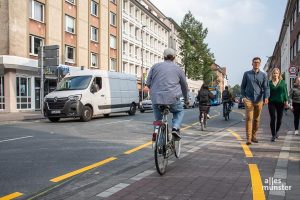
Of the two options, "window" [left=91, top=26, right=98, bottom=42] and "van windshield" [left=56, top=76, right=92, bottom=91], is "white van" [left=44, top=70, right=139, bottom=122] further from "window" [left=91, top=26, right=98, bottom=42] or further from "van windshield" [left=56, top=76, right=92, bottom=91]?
"window" [left=91, top=26, right=98, bottom=42]

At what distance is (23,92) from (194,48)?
41308mm

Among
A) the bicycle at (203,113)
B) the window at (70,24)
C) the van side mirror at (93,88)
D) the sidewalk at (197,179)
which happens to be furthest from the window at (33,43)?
the sidewalk at (197,179)

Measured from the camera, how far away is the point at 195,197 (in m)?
4.16

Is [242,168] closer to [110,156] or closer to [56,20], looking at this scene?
[110,156]

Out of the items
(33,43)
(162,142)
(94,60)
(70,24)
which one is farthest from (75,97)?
(94,60)

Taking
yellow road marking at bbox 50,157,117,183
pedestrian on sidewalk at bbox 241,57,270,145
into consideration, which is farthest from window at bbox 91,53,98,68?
yellow road marking at bbox 50,157,117,183

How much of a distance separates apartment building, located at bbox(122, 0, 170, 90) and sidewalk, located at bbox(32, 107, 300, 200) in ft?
134

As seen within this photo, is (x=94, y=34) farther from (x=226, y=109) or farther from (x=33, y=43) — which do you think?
(x=226, y=109)

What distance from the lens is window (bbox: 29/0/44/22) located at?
2889 centimetres

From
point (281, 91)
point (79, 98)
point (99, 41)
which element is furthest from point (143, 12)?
point (281, 91)

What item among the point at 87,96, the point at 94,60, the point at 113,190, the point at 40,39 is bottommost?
the point at 113,190

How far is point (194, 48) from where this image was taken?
64.3 m

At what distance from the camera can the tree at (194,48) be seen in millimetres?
63688

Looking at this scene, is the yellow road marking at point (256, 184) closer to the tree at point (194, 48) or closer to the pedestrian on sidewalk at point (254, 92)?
the pedestrian on sidewalk at point (254, 92)
